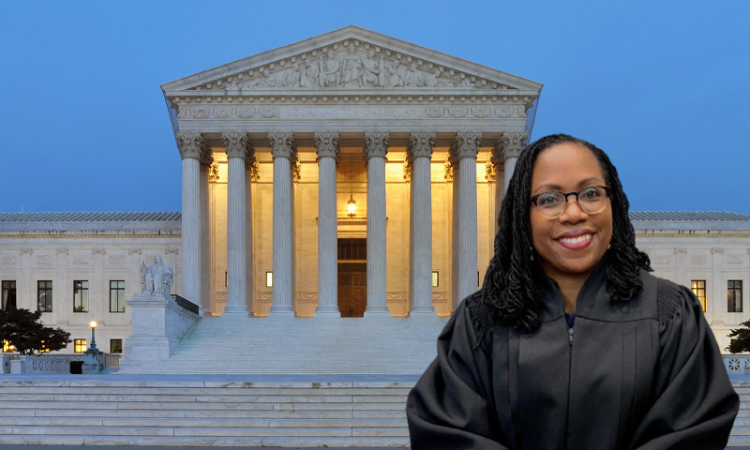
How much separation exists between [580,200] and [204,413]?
15.2 m

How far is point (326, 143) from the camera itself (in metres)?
41.2

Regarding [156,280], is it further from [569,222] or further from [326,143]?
[569,222]

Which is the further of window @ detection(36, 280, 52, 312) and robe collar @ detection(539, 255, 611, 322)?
window @ detection(36, 280, 52, 312)

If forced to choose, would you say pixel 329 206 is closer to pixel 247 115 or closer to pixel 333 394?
pixel 247 115

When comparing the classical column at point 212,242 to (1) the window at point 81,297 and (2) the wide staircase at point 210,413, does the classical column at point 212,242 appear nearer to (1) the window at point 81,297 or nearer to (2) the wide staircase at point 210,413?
(1) the window at point 81,297

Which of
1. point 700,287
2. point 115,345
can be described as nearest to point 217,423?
point 115,345

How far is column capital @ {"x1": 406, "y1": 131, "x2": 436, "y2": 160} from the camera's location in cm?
4122

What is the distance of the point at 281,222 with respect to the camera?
40.8 m

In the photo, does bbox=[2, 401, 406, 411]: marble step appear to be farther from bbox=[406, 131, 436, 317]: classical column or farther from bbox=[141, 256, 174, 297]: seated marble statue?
bbox=[406, 131, 436, 317]: classical column

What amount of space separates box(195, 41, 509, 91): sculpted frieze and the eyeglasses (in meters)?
38.5

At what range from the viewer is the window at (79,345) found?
51.2 meters

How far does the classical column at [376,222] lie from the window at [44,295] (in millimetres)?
24895

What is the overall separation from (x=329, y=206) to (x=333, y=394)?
24.0 metres

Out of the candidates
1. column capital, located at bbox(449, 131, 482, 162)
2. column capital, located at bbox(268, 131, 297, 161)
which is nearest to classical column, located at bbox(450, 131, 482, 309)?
column capital, located at bbox(449, 131, 482, 162)
